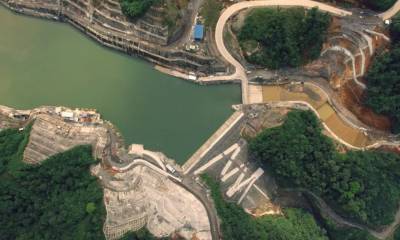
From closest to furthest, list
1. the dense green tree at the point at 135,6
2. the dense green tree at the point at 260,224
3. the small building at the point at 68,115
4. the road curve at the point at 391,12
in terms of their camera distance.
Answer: the dense green tree at the point at 260,224 < the dense green tree at the point at 135,6 < the small building at the point at 68,115 < the road curve at the point at 391,12

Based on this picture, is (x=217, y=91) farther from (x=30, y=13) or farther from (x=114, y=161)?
(x=30, y=13)

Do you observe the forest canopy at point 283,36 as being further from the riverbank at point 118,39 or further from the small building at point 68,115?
the small building at point 68,115

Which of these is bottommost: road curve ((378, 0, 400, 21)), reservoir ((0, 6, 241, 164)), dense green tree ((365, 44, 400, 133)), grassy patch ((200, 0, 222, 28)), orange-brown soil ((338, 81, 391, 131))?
reservoir ((0, 6, 241, 164))

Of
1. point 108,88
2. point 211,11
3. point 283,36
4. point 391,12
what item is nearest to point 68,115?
point 108,88

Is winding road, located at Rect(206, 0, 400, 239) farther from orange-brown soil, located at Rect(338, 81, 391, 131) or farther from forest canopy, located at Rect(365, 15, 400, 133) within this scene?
forest canopy, located at Rect(365, 15, 400, 133)

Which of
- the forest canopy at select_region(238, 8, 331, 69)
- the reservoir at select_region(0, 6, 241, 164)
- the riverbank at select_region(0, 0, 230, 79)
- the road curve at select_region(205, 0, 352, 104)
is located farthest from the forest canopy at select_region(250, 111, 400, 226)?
the riverbank at select_region(0, 0, 230, 79)

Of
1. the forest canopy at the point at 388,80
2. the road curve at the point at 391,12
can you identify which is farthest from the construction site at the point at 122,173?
the road curve at the point at 391,12
